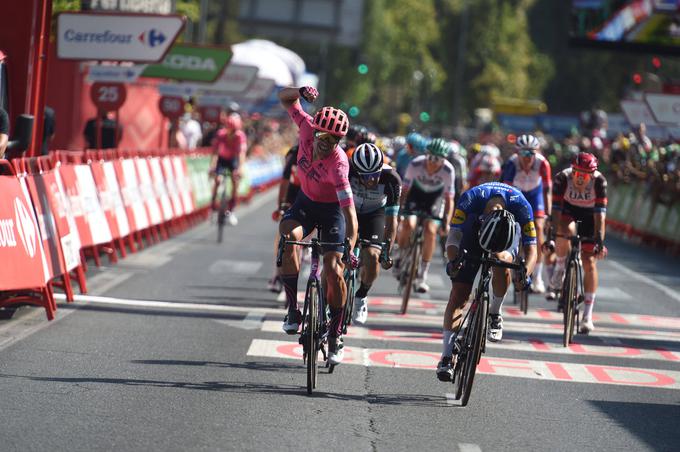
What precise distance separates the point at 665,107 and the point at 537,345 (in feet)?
56.0

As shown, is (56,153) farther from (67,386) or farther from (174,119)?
(174,119)

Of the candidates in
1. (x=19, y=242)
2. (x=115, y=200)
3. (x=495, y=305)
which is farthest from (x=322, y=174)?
(x=115, y=200)

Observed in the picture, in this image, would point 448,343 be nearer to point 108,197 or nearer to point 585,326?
point 585,326

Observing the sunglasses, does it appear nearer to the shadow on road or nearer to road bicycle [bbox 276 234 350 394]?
road bicycle [bbox 276 234 350 394]

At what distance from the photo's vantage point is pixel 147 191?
69.1 feet

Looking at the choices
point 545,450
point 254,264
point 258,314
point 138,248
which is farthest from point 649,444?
point 138,248

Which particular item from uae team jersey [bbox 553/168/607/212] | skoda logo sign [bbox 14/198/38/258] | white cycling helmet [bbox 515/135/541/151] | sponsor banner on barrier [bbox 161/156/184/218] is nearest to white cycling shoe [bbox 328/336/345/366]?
skoda logo sign [bbox 14/198/38/258]

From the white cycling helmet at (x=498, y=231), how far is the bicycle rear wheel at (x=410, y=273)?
567 cm

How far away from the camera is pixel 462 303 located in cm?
1023

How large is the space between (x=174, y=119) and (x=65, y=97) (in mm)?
2323

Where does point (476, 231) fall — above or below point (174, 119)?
above

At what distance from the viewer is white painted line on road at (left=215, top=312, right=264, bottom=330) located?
13281 millimetres

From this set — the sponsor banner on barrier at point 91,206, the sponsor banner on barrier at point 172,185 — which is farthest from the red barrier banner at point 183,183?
the sponsor banner on barrier at point 91,206

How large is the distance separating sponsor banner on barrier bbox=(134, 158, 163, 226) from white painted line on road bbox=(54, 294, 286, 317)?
19.3 feet
